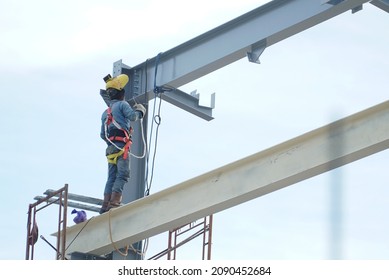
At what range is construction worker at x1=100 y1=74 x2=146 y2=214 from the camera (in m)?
17.2

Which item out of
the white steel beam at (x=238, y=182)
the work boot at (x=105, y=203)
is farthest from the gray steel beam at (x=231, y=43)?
the white steel beam at (x=238, y=182)

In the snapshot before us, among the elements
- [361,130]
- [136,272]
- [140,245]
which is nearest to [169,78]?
[140,245]

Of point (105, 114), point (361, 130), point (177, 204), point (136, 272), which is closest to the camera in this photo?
point (136, 272)

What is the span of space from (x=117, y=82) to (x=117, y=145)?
1.00 m

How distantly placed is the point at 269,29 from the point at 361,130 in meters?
2.71

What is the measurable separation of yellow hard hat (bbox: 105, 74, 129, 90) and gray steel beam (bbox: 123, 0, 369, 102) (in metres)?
0.59

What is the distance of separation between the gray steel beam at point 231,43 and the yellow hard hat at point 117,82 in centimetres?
59

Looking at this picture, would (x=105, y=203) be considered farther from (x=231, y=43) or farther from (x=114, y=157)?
(x=231, y=43)

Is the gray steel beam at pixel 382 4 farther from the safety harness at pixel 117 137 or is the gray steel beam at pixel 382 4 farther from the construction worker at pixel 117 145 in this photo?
the safety harness at pixel 117 137

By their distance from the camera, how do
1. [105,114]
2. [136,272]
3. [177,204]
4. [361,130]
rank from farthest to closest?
[105,114] → [177,204] → [361,130] → [136,272]

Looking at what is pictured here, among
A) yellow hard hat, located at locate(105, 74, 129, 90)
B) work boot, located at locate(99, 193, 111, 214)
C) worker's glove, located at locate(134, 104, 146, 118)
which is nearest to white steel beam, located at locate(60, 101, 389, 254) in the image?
work boot, located at locate(99, 193, 111, 214)

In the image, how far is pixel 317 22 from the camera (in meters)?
16.6

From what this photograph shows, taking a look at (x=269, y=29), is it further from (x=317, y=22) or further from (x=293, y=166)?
(x=293, y=166)

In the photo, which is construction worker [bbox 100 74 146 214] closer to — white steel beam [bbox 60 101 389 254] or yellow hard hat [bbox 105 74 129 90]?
yellow hard hat [bbox 105 74 129 90]
